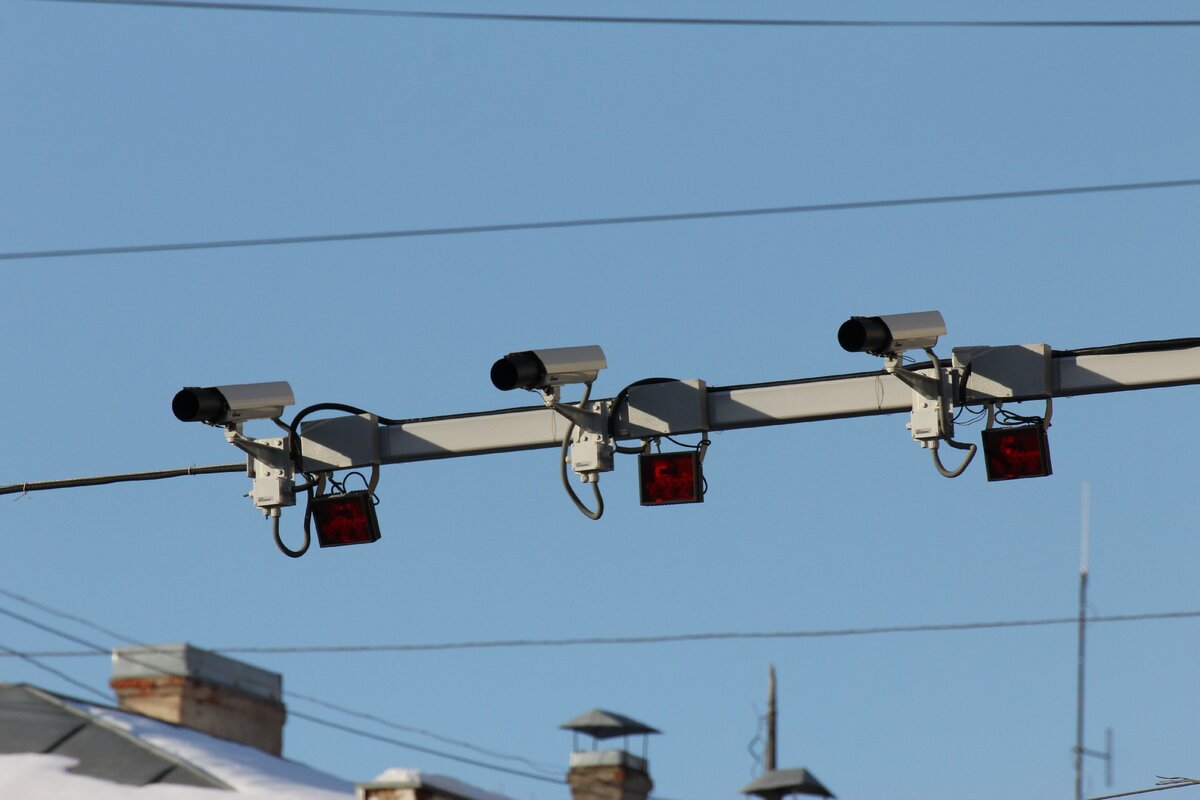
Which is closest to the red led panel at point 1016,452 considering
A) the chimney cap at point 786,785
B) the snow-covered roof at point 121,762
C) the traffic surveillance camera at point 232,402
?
the traffic surveillance camera at point 232,402

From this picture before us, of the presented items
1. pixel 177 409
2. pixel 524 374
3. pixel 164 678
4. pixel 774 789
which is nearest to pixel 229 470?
pixel 177 409

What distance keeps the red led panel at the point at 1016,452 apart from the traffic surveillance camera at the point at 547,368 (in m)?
2.06

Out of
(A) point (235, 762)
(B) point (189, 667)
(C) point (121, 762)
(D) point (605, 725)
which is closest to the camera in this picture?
(C) point (121, 762)

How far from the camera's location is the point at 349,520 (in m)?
11.6

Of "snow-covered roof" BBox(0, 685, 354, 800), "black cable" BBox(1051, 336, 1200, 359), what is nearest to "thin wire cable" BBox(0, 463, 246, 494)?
"black cable" BBox(1051, 336, 1200, 359)

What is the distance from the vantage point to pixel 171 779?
18609mm

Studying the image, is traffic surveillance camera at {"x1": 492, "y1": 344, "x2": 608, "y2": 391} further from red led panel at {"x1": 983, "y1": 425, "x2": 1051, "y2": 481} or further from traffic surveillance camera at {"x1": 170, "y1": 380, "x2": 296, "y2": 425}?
red led panel at {"x1": 983, "y1": 425, "x2": 1051, "y2": 481}

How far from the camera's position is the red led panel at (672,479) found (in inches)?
430

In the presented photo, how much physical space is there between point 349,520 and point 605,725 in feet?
45.0

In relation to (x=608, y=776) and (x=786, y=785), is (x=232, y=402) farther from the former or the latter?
(x=786, y=785)

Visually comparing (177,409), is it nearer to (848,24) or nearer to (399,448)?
(399,448)

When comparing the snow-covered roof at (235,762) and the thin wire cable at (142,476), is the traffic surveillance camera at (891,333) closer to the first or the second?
the thin wire cable at (142,476)

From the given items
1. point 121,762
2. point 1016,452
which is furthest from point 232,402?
point 121,762

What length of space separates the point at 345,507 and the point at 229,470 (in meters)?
0.74
